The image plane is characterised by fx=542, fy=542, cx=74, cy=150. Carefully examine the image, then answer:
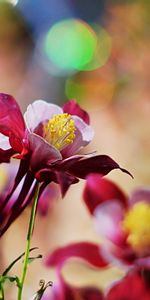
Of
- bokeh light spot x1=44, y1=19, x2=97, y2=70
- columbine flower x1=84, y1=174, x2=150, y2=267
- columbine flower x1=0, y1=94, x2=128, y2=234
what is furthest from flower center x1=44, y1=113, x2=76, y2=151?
bokeh light spot x1=44, y1=19, x2=97, y2=70

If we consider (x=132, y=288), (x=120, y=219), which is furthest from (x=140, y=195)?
(x=132, y=288)

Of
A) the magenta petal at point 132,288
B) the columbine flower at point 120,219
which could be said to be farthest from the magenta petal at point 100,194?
the magenta petal at point 132,288

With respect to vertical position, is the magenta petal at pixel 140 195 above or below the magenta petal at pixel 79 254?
above

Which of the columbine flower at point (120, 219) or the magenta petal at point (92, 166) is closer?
the magenta petal at point (92, 166)

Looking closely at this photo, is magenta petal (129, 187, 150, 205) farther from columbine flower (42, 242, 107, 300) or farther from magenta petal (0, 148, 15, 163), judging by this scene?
magenta petal (0, 148, 15, 163)

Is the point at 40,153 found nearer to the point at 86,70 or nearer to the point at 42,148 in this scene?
the point at 42,148

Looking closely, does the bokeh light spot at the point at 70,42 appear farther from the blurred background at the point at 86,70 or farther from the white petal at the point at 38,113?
the white petal at the point at 38,113

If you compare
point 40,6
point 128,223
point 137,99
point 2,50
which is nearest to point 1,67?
point 2,50
